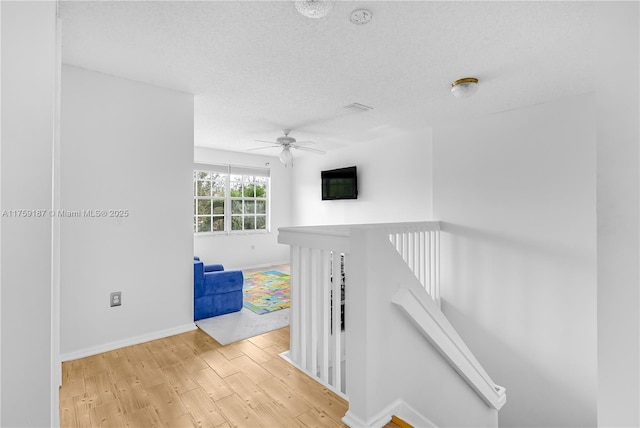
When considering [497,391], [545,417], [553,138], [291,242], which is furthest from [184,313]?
[553,138]

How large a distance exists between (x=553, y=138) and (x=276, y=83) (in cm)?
290

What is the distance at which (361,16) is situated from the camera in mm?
1738

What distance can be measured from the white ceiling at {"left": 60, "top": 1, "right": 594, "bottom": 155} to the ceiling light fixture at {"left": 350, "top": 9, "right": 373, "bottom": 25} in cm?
4

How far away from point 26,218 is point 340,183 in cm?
527

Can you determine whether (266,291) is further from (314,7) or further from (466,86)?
(314,7)

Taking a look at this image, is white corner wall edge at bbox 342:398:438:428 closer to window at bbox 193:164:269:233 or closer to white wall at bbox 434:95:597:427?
white wall at bbox 434:95:597:427

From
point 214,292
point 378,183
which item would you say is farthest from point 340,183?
point 214,292

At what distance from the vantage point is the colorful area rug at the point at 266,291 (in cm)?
363

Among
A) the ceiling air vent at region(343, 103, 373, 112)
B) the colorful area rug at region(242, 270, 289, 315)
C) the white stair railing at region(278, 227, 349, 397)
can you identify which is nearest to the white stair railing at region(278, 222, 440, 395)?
the white stair railing at region(278, 227, 349, 397)

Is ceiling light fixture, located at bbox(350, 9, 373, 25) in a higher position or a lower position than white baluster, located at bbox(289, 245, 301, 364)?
higher

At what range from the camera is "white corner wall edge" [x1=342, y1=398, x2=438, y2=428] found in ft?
Answer: 4.85

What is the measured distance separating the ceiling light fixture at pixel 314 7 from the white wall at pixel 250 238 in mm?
4495

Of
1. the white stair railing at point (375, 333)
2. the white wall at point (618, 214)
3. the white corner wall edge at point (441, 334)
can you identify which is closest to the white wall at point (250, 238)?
the white stair railing at point (375, 333)

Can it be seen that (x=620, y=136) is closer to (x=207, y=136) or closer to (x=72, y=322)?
(x=72, y=322)
